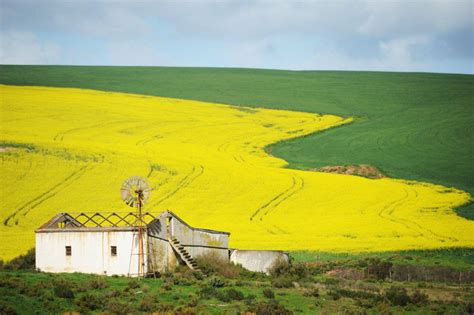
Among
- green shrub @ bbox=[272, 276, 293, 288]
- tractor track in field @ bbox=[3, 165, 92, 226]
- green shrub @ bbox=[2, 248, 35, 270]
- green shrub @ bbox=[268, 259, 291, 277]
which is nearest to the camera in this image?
green shrub @ bbox=[272, 276, 293, 288]

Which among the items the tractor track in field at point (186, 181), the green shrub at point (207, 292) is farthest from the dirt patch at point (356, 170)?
the green shrub at point (207, 292)

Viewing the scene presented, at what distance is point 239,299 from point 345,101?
78522mm

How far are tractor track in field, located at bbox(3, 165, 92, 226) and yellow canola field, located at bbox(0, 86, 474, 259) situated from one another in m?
0.06

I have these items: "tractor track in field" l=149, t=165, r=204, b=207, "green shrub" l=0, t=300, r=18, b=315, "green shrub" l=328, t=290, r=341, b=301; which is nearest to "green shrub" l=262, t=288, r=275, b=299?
"green shrub" l=328, t=290, r=341, b=301

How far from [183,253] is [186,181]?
21618mm

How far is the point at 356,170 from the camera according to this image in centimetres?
7681

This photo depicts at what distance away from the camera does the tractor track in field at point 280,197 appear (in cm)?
6109

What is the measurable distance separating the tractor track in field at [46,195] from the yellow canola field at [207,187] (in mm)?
60

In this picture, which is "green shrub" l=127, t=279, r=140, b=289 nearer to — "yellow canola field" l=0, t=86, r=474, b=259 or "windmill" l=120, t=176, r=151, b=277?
"windmill" l=120, t=176, r=151, b=277

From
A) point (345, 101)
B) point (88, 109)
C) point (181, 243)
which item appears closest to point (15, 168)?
point (181, 243)

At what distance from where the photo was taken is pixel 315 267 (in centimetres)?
4841

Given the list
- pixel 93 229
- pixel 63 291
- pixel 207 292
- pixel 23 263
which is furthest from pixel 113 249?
pixel 63 291

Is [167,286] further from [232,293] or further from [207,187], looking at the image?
[207,187]

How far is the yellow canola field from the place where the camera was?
55656mm
